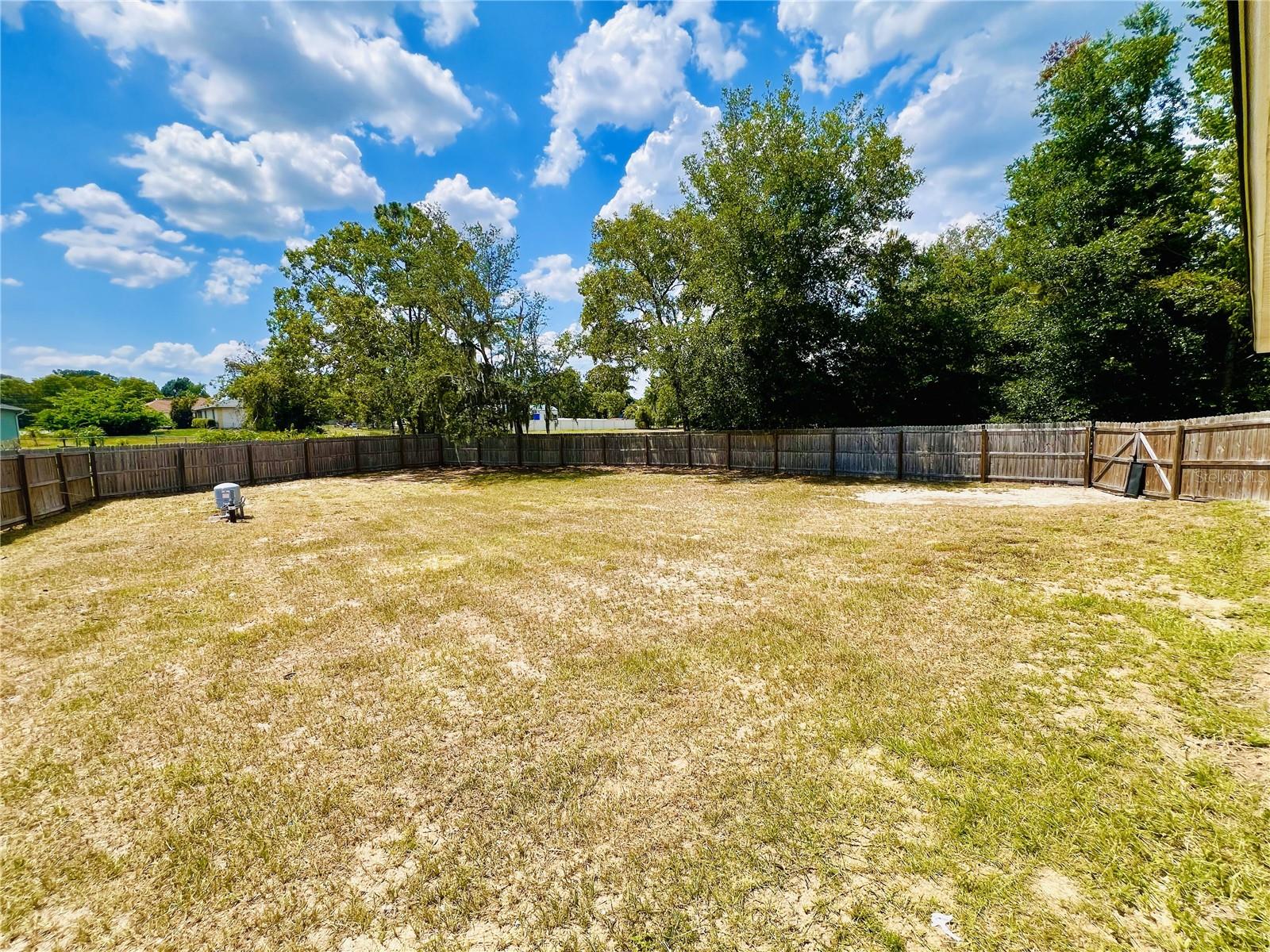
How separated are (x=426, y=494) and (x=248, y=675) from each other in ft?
33.2

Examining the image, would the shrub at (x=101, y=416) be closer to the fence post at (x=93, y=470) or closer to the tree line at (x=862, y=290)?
the tree line at (x=862, y=290)

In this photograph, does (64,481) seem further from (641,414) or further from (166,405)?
(166,405)

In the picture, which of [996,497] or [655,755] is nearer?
[655,755]

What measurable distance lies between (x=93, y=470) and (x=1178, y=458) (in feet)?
72.9

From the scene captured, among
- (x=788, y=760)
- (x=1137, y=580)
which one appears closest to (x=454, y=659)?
(x=788, y=760)

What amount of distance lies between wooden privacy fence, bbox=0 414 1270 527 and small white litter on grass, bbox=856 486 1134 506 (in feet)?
1.67

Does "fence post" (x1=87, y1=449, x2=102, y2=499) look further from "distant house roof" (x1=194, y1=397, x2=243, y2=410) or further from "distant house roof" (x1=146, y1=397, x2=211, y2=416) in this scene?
"distant house roof" (x1=146, y1=397, x2=211, y2=416)

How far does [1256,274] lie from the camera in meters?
4.59

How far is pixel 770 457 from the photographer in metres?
16.3

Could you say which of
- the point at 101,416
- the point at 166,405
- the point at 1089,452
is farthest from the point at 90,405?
the point at 1089,452

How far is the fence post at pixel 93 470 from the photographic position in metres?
11.5

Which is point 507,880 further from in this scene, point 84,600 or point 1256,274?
point 1256,274

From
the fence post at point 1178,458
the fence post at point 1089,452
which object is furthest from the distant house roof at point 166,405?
the fence post at point 1178,458

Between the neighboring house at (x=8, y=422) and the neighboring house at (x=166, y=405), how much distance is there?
102 feet
